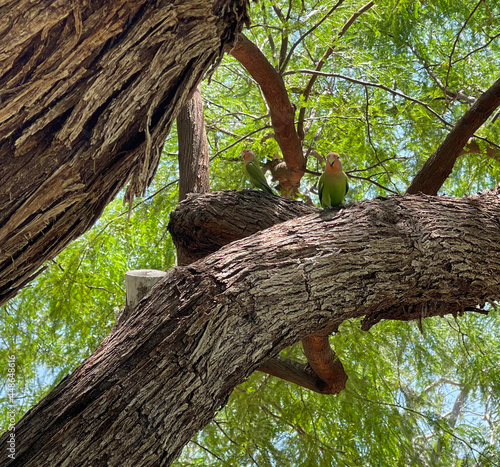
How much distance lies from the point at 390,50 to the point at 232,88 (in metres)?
1.67

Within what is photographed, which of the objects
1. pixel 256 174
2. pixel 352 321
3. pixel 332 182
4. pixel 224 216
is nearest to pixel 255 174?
pixel 256 174

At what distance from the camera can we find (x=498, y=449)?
448cm

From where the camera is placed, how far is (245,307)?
1991mm

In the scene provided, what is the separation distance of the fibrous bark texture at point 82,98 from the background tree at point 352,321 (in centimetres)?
229

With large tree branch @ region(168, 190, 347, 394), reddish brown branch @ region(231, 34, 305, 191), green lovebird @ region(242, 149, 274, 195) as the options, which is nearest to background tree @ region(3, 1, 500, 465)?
reddish brown branch @ region(231, 34, 305, 191)

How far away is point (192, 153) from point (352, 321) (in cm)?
192

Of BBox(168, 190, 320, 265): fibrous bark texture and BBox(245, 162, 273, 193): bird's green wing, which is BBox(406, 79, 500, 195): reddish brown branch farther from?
BBox(245, 162, 273, 193): bird's green wing

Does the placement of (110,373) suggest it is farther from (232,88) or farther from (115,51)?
(232,88)

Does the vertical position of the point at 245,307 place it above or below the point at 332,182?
below

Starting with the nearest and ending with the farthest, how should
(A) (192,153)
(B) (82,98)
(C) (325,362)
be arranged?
(B) (82,98)
(C) (325,362)
(A) (192,153)

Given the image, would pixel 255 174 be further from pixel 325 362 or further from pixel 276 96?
pixel 325 362

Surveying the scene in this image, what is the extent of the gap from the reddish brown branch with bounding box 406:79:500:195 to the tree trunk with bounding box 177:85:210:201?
56.3 inches

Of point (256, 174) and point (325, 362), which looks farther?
point (256, 174)

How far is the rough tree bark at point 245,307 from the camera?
67.8 inches
